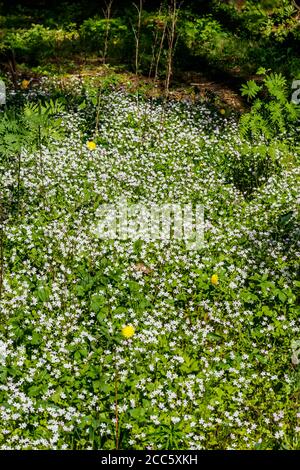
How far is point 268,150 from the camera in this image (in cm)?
905

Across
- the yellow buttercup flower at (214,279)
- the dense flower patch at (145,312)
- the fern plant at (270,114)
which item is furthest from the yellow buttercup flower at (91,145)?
the yellow buttercup flower at (214,279)

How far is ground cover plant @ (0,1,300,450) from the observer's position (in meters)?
4.71

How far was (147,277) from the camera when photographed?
20.9ft

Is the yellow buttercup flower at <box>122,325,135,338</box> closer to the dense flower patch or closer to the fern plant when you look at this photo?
the dense flower patch

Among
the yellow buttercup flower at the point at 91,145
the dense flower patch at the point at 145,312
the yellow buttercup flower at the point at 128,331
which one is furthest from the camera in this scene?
the yellow buttercup flower at the point at 91,145

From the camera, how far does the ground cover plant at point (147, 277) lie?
4707 millimetres

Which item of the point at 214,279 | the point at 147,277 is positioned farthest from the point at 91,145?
the point at 214,279

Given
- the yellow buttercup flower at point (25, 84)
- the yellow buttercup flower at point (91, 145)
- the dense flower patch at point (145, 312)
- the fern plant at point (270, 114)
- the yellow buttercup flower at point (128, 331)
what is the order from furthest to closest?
1. the yellow buttercup flower at point (25, 84)
2. the fern plant at point (270, 114)
3. the yellow buttercup flower at point (91, 145)
4. the yellow buttercup flower at point (128, 331)
5. the dense flower patch at point (145, 312)

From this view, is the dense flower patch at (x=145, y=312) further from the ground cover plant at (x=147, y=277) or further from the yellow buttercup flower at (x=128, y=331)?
the yellow buttercup flower at (x=128, y=331)

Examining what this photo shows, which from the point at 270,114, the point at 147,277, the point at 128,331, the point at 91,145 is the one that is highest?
the point at 270,114

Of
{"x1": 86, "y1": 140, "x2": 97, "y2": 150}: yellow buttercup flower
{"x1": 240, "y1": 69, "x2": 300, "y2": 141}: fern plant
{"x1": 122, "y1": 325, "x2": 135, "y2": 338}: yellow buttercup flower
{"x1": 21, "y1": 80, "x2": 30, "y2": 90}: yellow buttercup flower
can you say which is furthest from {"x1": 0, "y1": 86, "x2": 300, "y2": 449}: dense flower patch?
{"x1": 21, "y1": 80, "x2": 30, "y2": 90}: yellow buttercup flower

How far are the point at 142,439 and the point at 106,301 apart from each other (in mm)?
1877

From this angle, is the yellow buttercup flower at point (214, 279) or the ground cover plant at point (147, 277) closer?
the ground cover plant at point (147, 277)

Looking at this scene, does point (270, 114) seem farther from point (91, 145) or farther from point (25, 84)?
point (25, 84)
